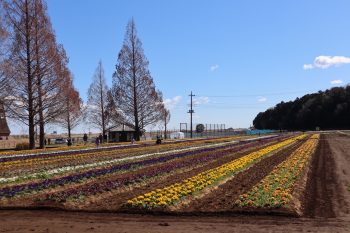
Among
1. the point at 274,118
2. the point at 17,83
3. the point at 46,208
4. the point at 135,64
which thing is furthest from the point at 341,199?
the point at 274,118

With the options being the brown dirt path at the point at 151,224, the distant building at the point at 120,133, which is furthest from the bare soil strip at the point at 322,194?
the distant building at the point at 120,133

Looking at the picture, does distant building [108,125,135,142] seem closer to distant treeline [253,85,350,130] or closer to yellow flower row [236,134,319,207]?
yellow flower row [236,134,319,207]

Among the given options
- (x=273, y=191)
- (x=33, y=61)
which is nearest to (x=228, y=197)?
(x=273, y=191)

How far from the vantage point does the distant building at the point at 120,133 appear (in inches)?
2477

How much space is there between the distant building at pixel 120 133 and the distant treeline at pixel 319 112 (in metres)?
83.0

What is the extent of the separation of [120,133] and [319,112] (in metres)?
88.9

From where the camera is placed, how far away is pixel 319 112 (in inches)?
5404

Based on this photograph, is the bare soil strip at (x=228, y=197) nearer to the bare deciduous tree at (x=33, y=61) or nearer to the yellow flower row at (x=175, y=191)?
the yellow flower row at (x=175, y=191)

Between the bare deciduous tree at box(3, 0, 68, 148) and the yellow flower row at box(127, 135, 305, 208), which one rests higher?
the bare deciduous tree at box(3, 0, 68, 148)

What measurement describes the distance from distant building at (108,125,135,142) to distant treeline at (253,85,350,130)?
83021 millimetres

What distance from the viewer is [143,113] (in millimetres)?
63750

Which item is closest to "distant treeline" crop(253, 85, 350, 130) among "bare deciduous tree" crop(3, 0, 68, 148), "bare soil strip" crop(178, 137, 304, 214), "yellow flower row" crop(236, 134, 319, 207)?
"bare deciduous tree" crop(3, 0, 68, 148)

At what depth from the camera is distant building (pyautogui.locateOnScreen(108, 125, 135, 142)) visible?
2477 inches

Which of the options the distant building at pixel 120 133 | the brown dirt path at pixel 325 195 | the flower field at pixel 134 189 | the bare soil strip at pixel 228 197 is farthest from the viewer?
the distant building at pixel 120 133
